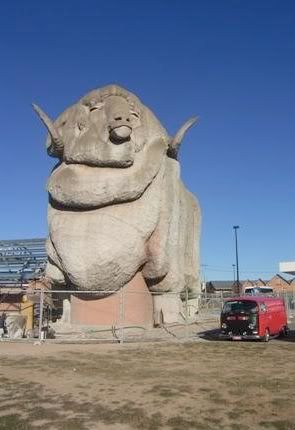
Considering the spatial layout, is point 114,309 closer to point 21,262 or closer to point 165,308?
point 165,308

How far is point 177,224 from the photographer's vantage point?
27.2m

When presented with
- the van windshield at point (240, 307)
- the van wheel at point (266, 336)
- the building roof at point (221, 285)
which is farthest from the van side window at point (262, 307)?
the building roof at point (221, 285)

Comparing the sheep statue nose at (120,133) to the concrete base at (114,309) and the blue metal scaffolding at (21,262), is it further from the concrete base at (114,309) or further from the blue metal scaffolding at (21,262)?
the blue metal scaffolding at (21,262)

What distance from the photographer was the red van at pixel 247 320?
23.1 m

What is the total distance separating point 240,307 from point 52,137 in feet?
37.1

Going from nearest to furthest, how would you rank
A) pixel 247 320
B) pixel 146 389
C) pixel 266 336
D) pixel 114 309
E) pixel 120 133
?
pixel 146 389 < pixel 247 320 < pixel 266 336 < pixel 120 133 < pixel 114 309

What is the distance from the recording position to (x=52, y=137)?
85.4 feet

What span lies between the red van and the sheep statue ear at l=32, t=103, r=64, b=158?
407 inches

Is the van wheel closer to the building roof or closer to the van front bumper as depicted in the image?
the van front bumper

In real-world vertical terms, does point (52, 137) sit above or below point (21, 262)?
above

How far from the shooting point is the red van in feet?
75.8

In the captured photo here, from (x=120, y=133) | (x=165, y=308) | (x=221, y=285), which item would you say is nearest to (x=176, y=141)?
(x=120, y=133)

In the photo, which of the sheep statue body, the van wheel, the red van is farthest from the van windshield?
the sheep statue body

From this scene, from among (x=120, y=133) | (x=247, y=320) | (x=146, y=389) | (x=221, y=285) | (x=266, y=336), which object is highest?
(x=120, y=133)
